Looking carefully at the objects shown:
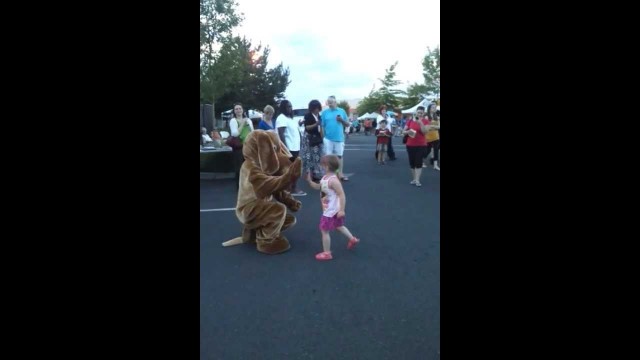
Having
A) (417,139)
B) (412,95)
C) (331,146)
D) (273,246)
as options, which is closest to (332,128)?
(331,146)

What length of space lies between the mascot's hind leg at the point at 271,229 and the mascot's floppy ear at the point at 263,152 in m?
0.38

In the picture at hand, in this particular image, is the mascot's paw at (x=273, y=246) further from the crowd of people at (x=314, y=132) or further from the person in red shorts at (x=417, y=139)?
the person in red shorts at (x=417, y=139)

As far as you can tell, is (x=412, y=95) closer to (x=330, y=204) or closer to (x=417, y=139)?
(x=417, y=139)

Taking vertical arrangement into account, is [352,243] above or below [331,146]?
below

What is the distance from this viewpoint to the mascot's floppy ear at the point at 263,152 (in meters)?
4.89

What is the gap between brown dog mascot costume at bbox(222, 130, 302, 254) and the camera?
485 centimetres

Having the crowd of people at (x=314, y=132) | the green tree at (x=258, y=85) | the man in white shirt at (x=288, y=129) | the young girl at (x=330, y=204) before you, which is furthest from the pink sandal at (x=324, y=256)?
the green tree at (x=258, y=85)

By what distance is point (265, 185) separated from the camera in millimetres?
4844

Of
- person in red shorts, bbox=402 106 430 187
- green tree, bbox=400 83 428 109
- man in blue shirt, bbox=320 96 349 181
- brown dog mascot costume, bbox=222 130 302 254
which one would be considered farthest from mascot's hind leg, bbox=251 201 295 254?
green tree, bbox=400 83 428 109

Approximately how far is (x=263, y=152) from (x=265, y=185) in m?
0.34

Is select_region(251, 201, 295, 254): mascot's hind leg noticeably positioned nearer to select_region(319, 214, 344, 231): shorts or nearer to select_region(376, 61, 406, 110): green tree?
select_region(319, 214, 344, 231): shorts
